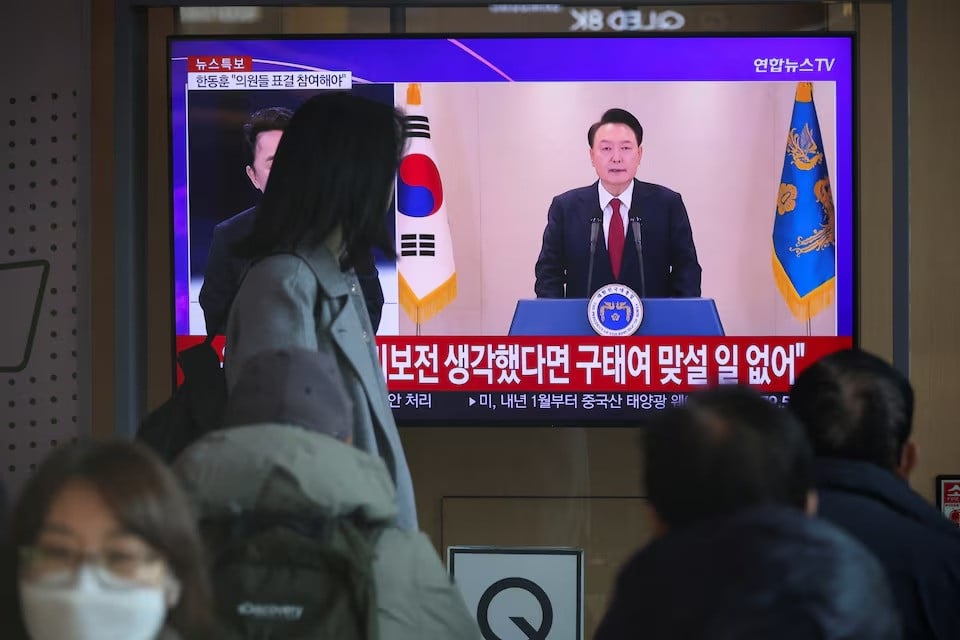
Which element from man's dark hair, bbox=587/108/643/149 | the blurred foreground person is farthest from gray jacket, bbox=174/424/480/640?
man's dark hair, bbox=587/108/643/149

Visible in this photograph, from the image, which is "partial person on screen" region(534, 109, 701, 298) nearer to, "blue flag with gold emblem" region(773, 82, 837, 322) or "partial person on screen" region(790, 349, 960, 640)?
"blue flag with gold emblem" region(773, 82, 837, 322)

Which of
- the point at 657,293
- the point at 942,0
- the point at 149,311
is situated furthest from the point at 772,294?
the point at 149,311

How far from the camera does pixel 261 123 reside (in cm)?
424

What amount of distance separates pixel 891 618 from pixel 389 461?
5.41ft

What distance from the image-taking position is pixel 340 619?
6.91 feet

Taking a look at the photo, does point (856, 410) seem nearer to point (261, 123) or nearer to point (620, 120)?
point (620, 120)

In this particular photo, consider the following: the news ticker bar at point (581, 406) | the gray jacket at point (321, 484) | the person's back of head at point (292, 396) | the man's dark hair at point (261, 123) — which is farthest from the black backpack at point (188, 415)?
the news ticker bar at point (581, 406)

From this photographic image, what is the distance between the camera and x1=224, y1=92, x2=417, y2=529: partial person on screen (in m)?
2.99

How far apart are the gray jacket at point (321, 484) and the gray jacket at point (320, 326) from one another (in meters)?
0.77

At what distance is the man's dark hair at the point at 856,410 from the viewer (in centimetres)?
243

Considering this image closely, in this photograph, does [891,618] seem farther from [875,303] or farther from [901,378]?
[875,303]

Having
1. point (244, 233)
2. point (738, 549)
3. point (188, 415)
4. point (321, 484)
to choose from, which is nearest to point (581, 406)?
point (244, 233)

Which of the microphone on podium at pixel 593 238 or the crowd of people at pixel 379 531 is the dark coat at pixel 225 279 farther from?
the crowd of people at pixel 379 531

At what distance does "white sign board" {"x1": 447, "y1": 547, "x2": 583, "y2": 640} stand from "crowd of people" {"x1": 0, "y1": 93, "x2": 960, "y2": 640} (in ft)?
5.13
